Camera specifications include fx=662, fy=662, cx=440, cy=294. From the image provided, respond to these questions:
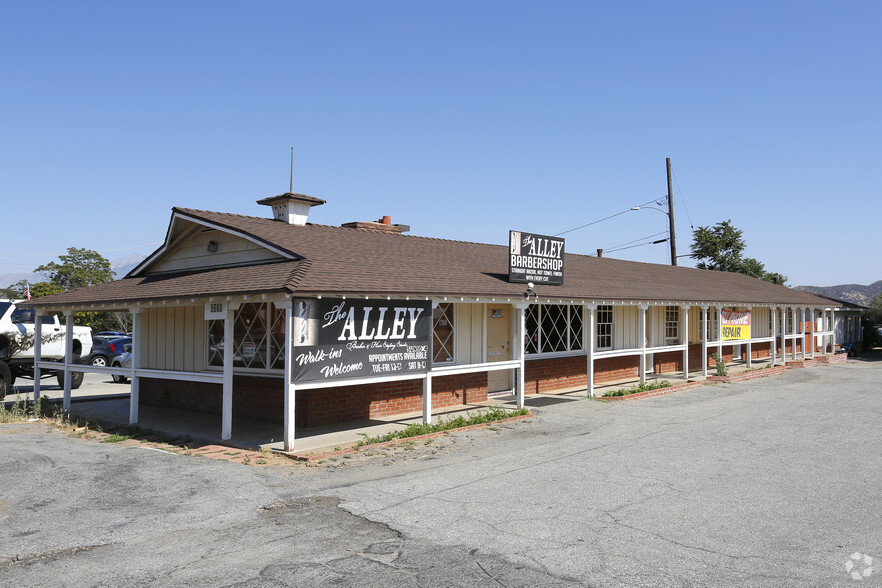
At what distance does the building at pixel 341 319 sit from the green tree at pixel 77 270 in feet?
170

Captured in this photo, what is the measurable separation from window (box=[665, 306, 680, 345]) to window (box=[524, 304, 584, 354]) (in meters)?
4.81

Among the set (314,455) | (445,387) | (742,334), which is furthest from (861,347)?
(314,455)

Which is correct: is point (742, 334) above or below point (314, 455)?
above

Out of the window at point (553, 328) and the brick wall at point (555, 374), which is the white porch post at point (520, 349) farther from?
the brick wall at point (555, 374)

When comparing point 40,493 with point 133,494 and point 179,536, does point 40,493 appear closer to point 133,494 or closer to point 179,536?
point 133,494

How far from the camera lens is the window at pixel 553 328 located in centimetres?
1655

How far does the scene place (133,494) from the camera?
7.51 meters

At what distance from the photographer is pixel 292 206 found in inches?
603

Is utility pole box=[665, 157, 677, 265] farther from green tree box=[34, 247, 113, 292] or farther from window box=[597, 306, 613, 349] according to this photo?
green tree box=[34, 247, 113, 292]

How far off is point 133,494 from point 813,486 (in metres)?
7.84

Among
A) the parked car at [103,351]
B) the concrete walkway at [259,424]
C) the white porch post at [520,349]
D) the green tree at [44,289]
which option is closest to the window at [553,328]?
the concrete walkway at [259,424]

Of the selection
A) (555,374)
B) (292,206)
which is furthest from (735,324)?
(292,206)

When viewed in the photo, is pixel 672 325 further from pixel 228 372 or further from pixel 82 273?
pixel 82 273

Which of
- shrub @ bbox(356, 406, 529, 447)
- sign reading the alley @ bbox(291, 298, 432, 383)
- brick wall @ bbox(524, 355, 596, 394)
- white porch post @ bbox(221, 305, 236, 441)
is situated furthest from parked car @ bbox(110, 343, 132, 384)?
sign reading the alley @ bbox(291, 298, 432, 383)
